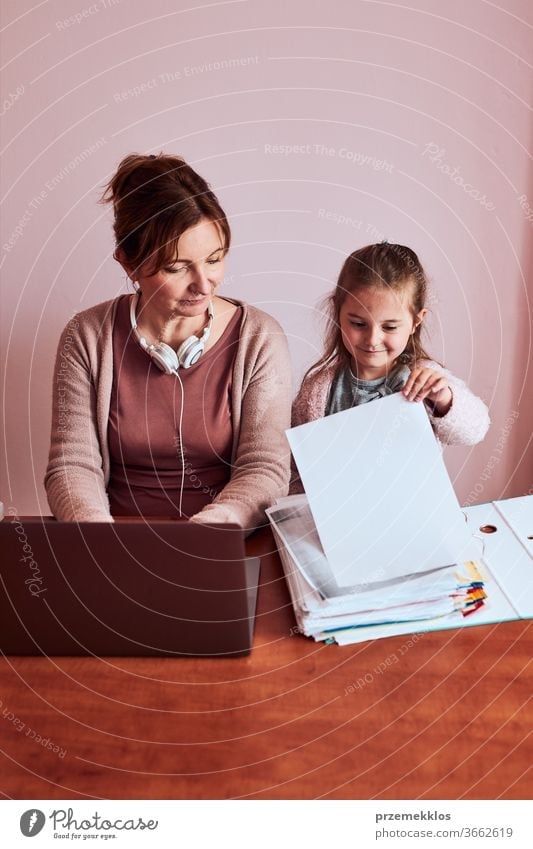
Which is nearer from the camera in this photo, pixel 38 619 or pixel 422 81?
pixel 38 619

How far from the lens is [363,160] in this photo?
1896 mm

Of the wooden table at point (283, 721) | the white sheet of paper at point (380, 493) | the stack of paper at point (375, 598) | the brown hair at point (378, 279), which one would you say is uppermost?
the brown hair at point (378, 279)

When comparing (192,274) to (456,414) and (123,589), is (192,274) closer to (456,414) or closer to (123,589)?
(456,414)

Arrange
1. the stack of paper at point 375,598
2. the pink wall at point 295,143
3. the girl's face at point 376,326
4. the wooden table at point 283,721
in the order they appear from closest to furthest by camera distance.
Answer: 1. the wooden table at point 283,721
2. the stack of paper at point 375,598
3. the girl's face at point 376,326
4. the pink wall at point 295,143

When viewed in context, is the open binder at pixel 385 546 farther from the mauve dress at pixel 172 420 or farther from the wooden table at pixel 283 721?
the mauve dress at pixel 172 420

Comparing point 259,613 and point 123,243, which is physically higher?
point 123,243

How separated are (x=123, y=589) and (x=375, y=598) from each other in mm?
297

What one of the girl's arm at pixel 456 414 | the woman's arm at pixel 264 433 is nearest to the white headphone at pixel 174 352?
the woman's arm at pixel 264 433

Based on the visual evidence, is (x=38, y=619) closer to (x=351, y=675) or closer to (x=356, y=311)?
(x=351, y=675)

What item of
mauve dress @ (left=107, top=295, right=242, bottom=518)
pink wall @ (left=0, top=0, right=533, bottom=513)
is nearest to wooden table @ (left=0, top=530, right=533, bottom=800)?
mauve dress @ (left=107, top=295, right=242, bottom=518)

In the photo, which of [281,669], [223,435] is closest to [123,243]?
[223,435]

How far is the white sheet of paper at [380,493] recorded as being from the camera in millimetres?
1010

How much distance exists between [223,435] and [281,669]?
66 cm

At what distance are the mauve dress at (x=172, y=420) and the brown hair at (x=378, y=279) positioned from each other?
0.21 meters
